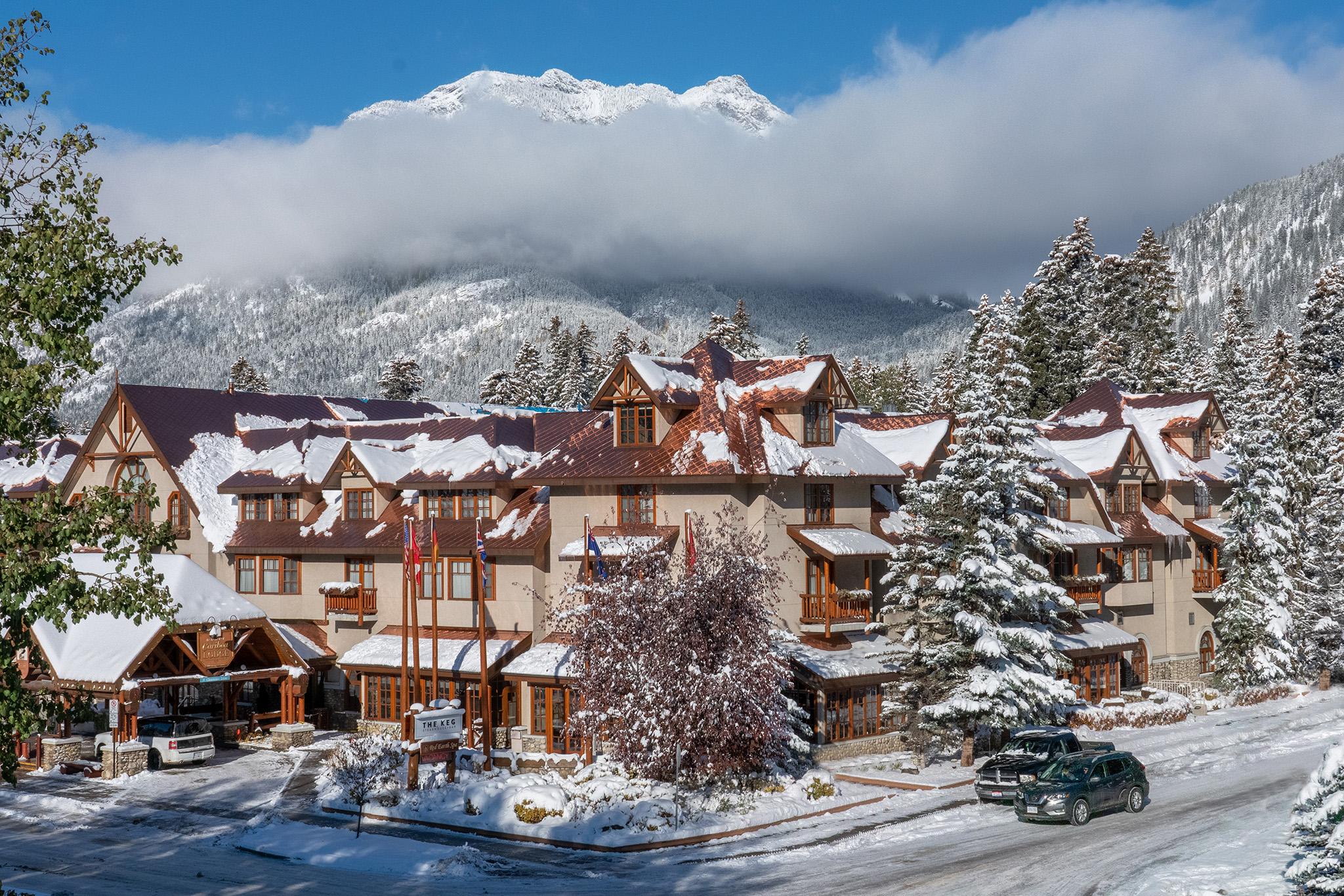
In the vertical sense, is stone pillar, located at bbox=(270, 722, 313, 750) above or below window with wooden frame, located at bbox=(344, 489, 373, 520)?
below

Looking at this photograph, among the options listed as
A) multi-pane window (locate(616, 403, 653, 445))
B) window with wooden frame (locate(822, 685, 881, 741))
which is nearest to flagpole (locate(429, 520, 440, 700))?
multi-pane window (locate(616, 403, 653, 445))

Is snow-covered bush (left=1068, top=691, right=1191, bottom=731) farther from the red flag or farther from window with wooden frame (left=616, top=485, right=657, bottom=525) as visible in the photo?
window with wooden frame (left=616, top=485, right=657, bottom=525)

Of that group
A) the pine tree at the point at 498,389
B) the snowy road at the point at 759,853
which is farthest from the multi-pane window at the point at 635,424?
the pine tree at the point at 498,389

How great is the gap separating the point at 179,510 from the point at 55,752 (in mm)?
15583

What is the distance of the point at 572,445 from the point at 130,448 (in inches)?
922

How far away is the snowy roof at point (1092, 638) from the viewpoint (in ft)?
159

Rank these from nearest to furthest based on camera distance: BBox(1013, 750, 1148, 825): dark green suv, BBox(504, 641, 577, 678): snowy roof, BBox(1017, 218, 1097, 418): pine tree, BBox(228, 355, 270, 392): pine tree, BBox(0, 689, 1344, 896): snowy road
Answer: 1. BBox(0, 689, 1344, 896): snowy road
2. BBox(1013, 750, 1148, 825): dark green suv
3. BBox(504, 641, 577, 678): snowy roof
4. BBox(1017, 218, 1097, 418): pine tree
5. BBox(228, 355, 270, 392): pine tree

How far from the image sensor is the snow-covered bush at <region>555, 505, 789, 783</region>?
3356cm

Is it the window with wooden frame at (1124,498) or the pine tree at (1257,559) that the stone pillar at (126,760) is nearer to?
the window with wooden frame at (1124,498)

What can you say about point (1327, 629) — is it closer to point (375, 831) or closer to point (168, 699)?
point (375, 831)

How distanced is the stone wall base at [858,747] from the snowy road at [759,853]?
576 centimetres

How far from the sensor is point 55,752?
140 feet

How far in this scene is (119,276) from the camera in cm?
1656

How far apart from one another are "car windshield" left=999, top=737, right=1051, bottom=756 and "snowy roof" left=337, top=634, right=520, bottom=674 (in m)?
17.4
